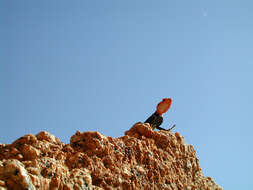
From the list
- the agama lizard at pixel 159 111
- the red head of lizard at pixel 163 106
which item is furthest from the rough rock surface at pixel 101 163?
the red head of lizard at pixel 163 106

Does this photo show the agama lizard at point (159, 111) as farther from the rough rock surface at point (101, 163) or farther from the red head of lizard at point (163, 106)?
the rough rock surface at point (101, 163)

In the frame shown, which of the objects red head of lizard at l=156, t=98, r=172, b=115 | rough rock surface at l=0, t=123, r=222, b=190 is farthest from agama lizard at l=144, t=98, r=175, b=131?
rough rock surface at l=0, t=123, r=222, b=190

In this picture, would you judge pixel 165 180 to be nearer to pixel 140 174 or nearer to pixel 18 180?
pixel 140 174

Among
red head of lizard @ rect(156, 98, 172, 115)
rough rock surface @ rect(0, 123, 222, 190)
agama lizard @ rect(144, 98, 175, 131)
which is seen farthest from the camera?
red head of lizard @ rect(156, 98, 172, 115)

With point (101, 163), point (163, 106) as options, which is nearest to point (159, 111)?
point (163, 106)

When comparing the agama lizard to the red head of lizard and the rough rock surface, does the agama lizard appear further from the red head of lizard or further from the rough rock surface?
the rough rock surface

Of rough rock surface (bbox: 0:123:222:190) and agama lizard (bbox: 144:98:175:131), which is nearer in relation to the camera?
rough rock surface (bbox: 0:123:222:190)

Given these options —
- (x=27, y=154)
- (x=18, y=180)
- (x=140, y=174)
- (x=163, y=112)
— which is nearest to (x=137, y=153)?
(x=140, y=174)

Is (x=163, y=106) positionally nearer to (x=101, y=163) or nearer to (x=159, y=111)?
(x=159, y=111)
